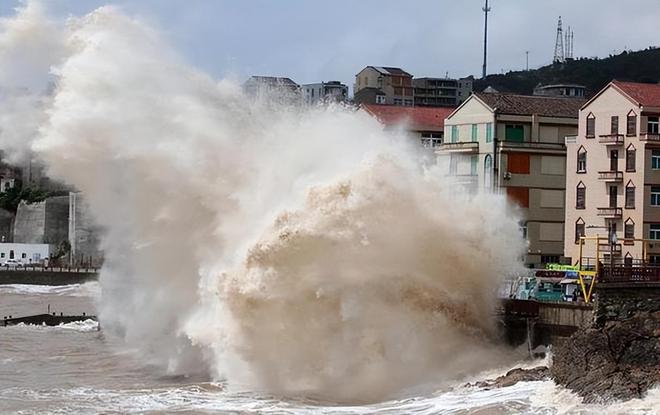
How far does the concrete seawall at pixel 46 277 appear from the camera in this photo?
8912cm

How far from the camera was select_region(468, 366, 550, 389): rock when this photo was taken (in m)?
28.2

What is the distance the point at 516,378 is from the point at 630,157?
1881 cm

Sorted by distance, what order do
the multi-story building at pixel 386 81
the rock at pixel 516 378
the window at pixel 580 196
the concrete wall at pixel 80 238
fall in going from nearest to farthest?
1. the rock at pixel 516 378
2. the window at pixel 580 196
3. the concrete wall at pixel 80 238
4. the multi-story building at pixel 386 81

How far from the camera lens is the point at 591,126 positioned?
46719mm

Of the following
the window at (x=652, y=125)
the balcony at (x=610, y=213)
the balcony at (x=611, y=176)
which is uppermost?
the window at (x=652, y=125)

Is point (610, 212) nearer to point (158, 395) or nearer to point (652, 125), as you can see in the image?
point (652, 125)

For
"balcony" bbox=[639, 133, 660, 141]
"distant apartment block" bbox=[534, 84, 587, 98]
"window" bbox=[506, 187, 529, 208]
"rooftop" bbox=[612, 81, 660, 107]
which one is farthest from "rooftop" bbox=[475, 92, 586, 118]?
"distant apartment block" bbox=[534, 84, 587, 98]

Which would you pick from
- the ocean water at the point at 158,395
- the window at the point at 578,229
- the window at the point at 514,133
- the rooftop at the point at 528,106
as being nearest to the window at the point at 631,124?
the window at the point at 578,229

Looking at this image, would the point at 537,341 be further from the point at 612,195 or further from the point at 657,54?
the point at 657,54

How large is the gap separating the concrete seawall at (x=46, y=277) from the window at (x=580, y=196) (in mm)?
49132

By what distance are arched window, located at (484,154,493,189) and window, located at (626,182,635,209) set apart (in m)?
6.99

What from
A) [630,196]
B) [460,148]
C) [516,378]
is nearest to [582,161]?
[630,196]

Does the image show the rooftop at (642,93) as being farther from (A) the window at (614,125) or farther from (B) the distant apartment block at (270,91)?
(B) the distant apartment block at (270,91)

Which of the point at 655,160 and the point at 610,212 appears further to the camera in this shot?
the point at 610,212
